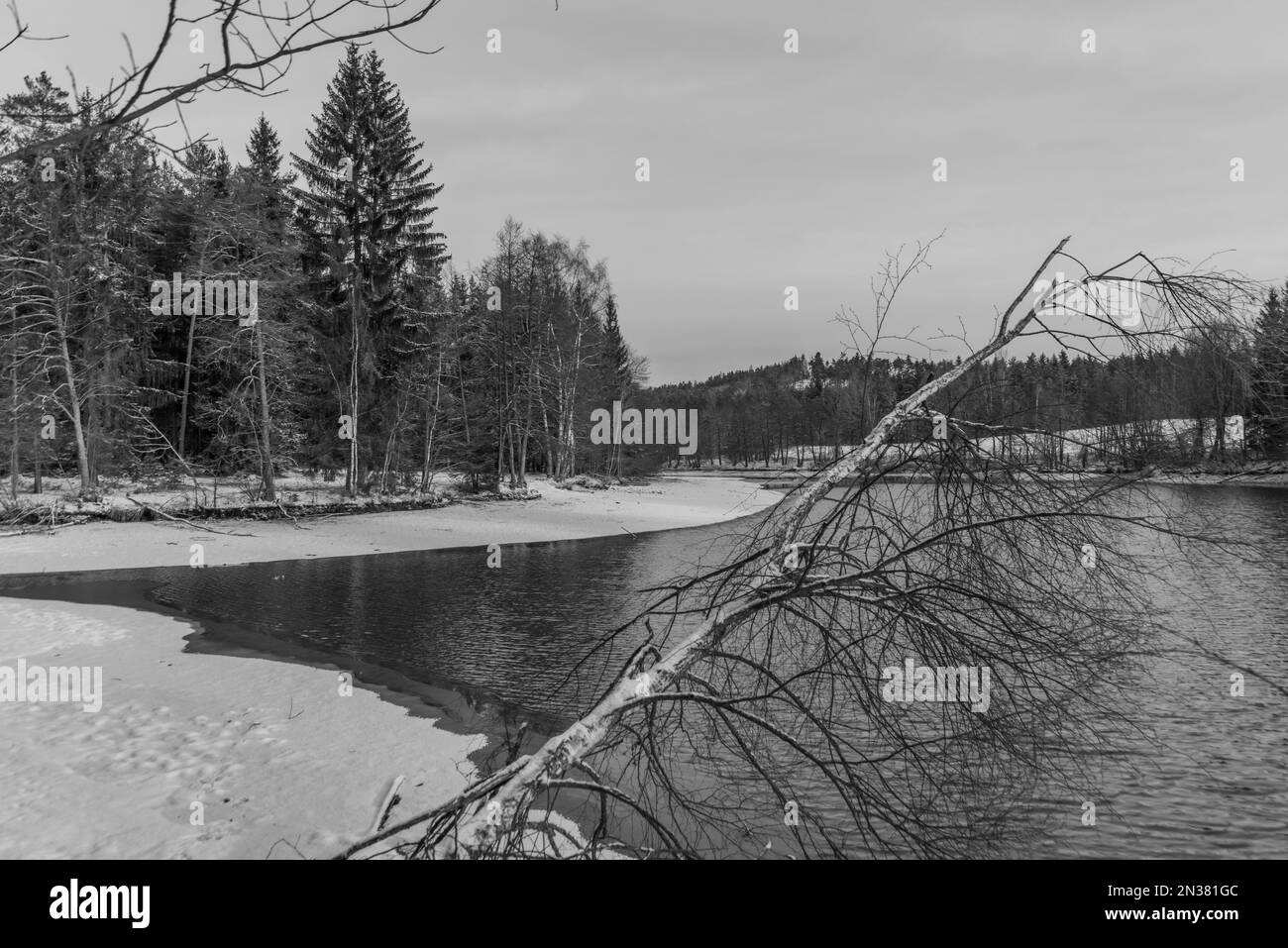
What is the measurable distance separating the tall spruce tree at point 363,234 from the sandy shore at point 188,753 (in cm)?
1912

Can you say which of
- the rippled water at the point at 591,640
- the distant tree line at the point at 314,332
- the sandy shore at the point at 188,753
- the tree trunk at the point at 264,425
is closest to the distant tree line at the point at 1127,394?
the rippled water at the point at 591,640

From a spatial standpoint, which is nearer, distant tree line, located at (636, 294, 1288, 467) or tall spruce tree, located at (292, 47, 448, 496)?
distant tree line, located at (636, 294, 1288, 467)

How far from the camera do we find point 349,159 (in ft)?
104

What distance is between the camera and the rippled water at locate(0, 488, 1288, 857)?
5500 mm

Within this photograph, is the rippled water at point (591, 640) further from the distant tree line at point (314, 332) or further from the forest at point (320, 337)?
the distant tree line at point (314, 332)

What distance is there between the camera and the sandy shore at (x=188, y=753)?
5.26m

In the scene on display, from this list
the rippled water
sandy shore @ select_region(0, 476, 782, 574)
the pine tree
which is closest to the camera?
the pine tree

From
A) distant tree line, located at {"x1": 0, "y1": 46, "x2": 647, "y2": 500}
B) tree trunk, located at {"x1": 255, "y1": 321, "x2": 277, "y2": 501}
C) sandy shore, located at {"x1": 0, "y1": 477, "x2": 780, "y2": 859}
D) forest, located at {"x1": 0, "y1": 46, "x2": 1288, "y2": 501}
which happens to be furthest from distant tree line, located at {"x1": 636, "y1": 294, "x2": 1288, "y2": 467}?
tree trunk, located at {"x1": 255, "y1": 321, "x2": 277, "y2": 501}

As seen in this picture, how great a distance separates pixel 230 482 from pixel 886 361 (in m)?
34.4

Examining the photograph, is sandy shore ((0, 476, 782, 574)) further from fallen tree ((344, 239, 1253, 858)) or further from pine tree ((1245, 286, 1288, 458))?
pine tree ((1245, 286, 1288, 458))

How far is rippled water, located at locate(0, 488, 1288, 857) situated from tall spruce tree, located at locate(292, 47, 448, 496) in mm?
11820

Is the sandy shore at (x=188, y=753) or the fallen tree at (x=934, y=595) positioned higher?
the fallen tree at (x=934, y=595)

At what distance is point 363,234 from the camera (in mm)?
32125
